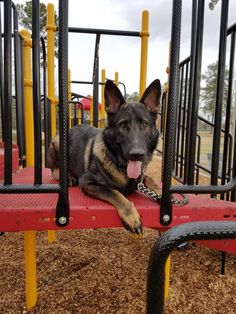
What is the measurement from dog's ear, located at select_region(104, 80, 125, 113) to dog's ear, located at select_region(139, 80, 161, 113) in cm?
17

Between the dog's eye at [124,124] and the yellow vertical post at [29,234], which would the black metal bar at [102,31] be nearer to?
the yellow vertical post at [29,234]

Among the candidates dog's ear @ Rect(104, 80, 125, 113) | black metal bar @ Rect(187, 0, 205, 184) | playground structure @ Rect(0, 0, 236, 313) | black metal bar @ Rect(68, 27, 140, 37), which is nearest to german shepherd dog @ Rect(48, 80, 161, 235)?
dog's ear @ Rect(104, 80, 125, 113)

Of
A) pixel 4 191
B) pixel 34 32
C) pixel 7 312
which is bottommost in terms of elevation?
pixel 7 312

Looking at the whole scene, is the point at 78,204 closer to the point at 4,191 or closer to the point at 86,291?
the point at 4,191

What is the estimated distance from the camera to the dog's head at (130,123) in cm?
191

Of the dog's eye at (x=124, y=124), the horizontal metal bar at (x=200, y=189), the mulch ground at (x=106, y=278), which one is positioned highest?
the dog's eye at (x=124, y=124)

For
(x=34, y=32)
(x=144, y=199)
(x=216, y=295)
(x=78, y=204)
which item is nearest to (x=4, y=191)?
(x=78, y=204)

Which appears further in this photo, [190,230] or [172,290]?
[172,290]

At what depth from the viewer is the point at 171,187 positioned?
53.1 inches

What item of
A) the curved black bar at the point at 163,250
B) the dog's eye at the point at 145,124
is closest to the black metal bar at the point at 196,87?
the dog's eye at the point at 145,124

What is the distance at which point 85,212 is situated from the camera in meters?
1.44

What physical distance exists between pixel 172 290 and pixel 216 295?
39 centimetres

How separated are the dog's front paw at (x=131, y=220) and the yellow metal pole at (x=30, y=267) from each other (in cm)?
100

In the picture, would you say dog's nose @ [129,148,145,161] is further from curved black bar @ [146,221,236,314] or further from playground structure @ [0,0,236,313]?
curved black bar @ [146,221,236,314]
